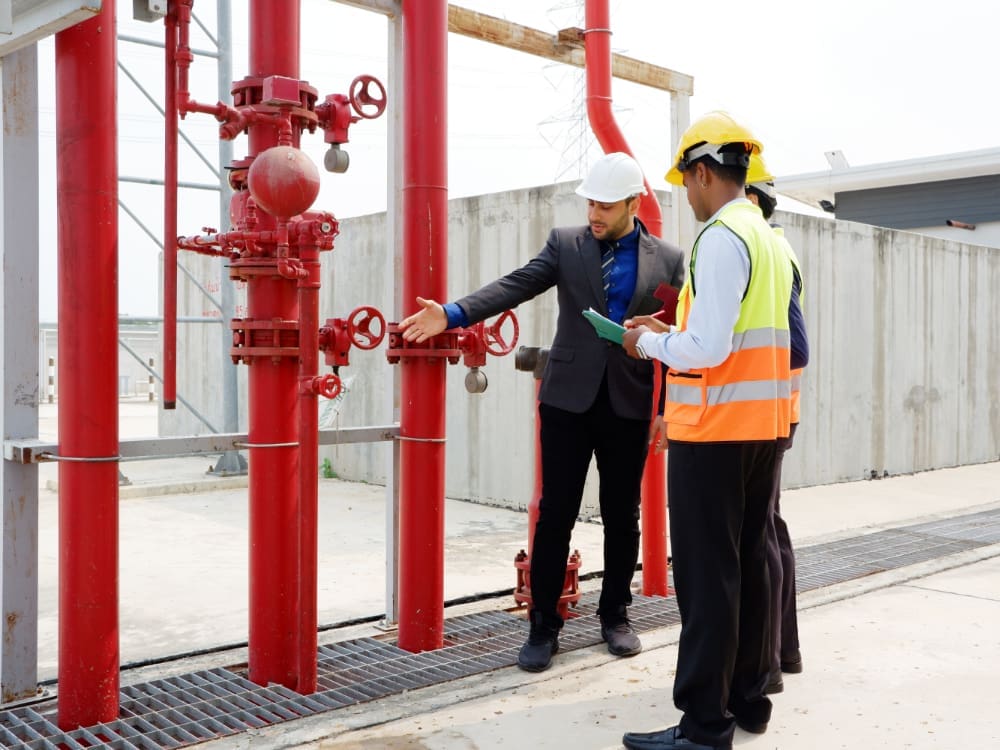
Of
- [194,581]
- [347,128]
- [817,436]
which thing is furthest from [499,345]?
[817,436]

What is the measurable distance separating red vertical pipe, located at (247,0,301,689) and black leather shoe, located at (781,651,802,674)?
1.74m

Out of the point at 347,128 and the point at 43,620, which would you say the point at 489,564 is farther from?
the point at 347,128

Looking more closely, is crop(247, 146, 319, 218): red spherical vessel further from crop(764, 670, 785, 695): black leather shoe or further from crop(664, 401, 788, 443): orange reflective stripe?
crop(764, 670, 785, 695): black leather shoe

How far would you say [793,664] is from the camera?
3623mm

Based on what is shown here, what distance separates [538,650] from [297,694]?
0.87 m

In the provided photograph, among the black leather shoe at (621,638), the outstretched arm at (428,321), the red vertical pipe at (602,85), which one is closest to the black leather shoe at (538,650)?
the black leather shoe at (621,638)

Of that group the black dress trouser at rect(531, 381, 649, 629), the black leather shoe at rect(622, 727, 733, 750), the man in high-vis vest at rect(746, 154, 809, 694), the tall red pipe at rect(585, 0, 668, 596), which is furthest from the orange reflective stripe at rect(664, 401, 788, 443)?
the tall red pipe at rect(585, 0, 668, 596)

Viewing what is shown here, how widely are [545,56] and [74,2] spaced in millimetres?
2784

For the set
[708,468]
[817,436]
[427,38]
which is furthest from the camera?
[817,436]

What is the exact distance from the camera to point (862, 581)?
508cm

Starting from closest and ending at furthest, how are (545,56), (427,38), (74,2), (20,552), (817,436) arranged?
(74,2) → (20,552) → (427,38) → (545,56) → (817,436)

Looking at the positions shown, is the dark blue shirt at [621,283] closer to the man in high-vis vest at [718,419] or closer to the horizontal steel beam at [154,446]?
the man in high-vis vest at [718,419]

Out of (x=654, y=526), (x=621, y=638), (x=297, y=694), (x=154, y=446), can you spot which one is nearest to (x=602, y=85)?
(x=654, y=526)

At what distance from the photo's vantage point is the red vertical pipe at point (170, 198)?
3088mm
